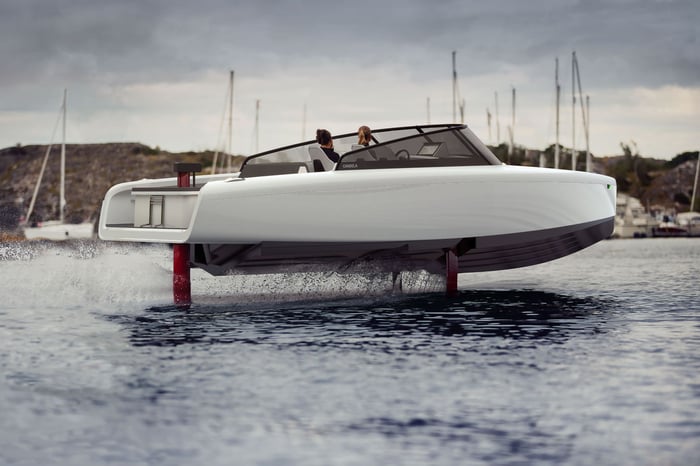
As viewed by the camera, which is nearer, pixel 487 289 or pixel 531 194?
pixel 531 194

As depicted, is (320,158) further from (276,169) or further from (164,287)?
(164,287)

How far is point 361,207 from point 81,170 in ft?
281

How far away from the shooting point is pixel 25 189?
3462 inches

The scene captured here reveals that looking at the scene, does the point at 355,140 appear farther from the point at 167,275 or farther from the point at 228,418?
the point at 228,418

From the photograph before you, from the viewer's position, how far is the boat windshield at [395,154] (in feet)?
33.9

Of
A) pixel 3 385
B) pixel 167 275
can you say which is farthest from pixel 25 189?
pixel 3 385

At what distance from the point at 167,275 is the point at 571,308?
19.5 feet

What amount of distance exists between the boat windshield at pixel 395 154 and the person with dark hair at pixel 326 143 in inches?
2.8

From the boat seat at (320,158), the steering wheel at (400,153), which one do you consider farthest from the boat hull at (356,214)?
the boat seat at (320,158)

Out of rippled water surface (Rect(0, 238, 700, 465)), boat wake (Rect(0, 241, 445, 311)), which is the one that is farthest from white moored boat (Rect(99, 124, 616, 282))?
boat wake (Rect(0, 241, 445, 311))

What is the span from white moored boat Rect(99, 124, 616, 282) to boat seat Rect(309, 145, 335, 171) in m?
0.01

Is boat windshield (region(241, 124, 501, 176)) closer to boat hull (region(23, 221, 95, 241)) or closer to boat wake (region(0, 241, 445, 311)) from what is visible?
boat wake (region(0, 241, 445, 311))

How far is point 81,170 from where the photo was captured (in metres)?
91.4

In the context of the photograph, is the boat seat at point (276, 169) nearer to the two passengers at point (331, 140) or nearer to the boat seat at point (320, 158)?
the boat seat at point (320, 158)
